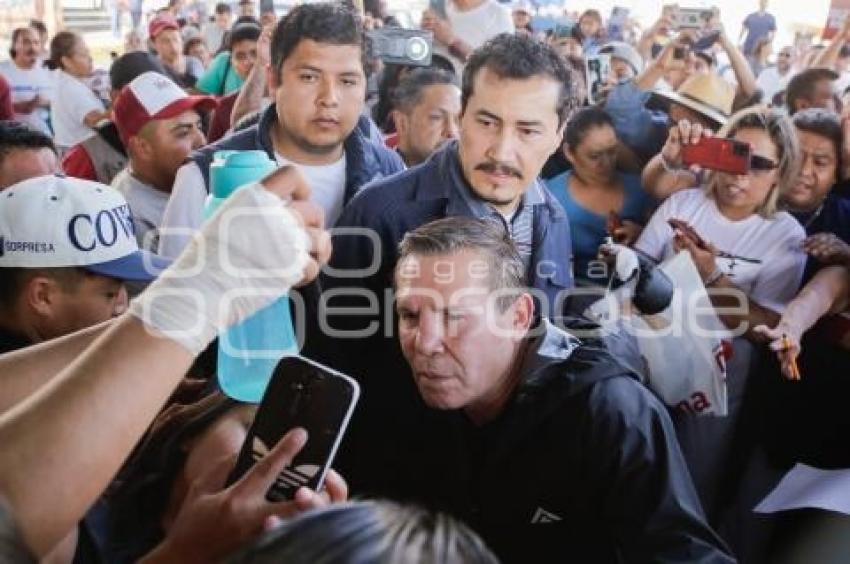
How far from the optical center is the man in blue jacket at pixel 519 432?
1411mm

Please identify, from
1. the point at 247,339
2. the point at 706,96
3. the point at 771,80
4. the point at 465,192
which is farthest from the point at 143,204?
the point at 771,80

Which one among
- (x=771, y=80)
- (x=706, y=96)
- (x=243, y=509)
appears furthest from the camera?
(x=771, y=80)

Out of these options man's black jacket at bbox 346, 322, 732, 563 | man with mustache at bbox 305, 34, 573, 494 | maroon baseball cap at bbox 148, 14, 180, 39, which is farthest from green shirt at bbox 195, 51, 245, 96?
man's black jacket at bbox 346, 322, 732, 563

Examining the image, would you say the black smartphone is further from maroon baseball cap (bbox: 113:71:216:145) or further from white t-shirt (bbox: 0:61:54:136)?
white t-shirt (bbox: 0:61:54:136)

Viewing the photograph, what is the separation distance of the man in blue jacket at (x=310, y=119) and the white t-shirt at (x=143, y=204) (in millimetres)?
311

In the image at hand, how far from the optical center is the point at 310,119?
2361mm

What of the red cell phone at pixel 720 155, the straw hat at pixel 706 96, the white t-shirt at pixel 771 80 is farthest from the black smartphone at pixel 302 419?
the white t-shirt at pixel 771 80

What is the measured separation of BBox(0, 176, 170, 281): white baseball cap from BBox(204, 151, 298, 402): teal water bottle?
433 millimetres

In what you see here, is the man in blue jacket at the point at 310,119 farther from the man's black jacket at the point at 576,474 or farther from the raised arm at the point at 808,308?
the raised arm at the point at 808,308

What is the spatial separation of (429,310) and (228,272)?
2.41 ft

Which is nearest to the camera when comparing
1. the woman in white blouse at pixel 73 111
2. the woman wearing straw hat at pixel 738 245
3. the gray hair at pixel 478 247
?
the gray hair at pixel 478 247

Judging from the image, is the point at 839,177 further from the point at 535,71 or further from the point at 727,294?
the point at 535,71

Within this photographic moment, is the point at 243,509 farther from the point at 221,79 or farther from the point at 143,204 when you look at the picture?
the point at 221,79

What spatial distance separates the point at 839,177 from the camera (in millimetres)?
2922
